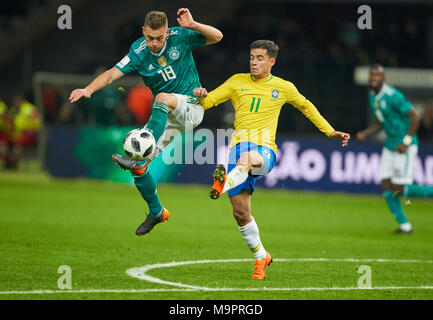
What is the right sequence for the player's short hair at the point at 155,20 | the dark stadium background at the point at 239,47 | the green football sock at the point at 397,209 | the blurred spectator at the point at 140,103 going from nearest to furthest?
the player's short hair at the point at 155,20
the green football sock at the point at 397,209
the blurred spectator at the point at 140,103
the dark stadium background at the point at 239,47

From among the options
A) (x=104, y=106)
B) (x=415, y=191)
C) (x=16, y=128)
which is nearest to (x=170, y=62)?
(x=415, y=191)

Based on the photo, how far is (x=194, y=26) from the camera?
763cm

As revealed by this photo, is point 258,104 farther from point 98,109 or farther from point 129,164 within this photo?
point 98,109

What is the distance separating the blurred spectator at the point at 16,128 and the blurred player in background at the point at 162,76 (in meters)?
14.9

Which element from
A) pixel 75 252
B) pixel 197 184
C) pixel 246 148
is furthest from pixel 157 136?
pixel 197 184

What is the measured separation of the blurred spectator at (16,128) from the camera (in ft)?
74.1

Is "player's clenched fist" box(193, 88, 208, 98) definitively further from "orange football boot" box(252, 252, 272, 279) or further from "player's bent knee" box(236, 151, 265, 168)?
"orange football boot" box(252, 252, 272, 279)

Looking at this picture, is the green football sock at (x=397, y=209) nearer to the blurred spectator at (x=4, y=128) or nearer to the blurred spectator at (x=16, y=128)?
the blurred spectator at (x=16, y=128)

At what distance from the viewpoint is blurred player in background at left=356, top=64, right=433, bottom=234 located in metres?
12.4

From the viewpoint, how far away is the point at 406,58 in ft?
81.0

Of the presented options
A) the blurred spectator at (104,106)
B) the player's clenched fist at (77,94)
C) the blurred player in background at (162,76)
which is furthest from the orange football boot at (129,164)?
the blurred spectator at (104,106)

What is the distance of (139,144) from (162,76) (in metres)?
0.98

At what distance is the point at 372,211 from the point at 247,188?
860 centimetres

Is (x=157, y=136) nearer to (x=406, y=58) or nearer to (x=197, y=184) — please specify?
(x=197, y=184)
